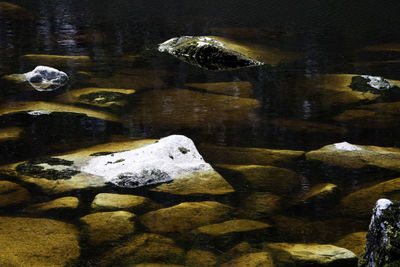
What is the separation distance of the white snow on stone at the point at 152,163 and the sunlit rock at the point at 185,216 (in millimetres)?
588

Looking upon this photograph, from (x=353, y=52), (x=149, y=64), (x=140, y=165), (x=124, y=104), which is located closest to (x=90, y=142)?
(x=140, y=165)

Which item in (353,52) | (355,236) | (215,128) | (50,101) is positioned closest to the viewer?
(355,236)

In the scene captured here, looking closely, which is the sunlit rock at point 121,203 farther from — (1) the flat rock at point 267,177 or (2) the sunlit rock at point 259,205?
(1) the flat rock at point 267,177

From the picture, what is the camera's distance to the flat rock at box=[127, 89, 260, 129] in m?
7.68

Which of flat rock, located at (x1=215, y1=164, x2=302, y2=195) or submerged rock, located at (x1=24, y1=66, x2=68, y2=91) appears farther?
submerged rock, located at (x1=24, y1=66, x2=68, y2=91)

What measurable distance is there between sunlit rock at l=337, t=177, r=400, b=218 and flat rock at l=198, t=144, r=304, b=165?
1.02 meters

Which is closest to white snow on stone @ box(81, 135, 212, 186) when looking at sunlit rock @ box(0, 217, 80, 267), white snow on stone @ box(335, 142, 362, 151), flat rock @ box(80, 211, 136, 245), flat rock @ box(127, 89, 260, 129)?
flat rock @ box(80, 211, 136, 245)

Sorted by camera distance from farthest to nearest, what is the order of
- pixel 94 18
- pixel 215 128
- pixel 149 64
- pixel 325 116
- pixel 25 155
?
pixel 94 18 → pixel 149 64 → pixel 325 116 → pixel 215 128 → pixel 25 155

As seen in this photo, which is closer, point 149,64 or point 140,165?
point 140,165

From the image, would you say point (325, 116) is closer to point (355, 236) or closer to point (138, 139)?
point (138, 139)

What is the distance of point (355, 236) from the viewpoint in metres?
4.55

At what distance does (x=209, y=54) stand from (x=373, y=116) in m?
4.80

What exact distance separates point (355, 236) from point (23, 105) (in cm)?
554

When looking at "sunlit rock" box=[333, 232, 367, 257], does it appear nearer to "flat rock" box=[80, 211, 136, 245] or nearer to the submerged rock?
"flat rock" box=[80, 211, 136, 245]
